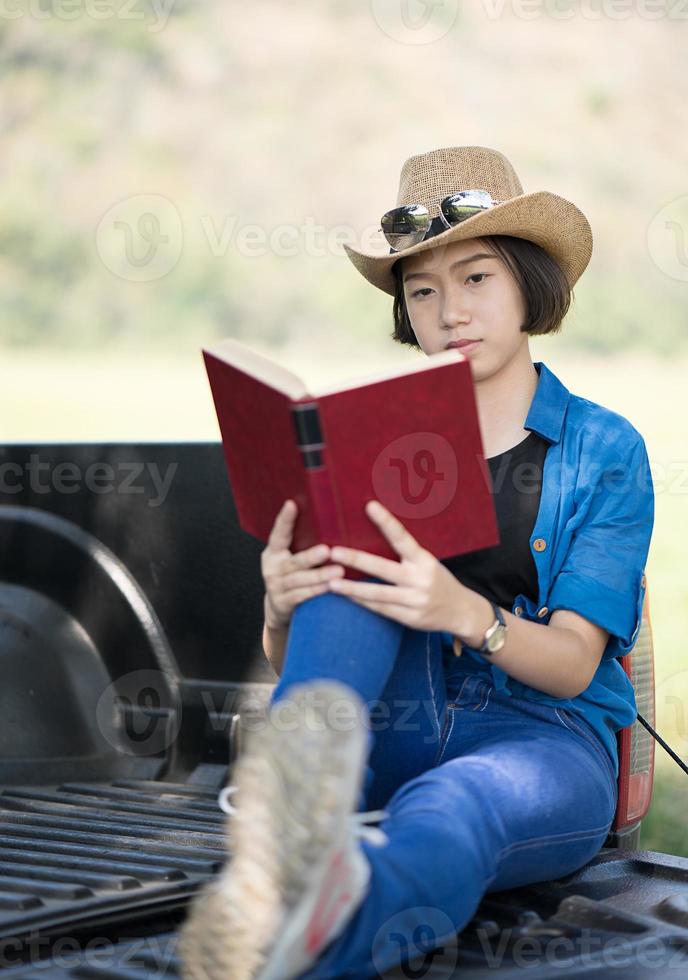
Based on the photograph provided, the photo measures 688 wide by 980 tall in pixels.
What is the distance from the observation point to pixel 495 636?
5.38ft

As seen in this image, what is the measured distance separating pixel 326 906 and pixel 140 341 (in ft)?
35.5

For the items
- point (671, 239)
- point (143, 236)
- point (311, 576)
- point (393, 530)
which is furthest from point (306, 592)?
point (143, 236)

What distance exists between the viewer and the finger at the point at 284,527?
1611 mm

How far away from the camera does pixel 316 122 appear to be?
12.3 meters

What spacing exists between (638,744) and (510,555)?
42 cm

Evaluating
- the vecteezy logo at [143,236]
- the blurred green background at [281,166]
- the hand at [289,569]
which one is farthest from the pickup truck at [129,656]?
the vecteezy logo at [143,236]

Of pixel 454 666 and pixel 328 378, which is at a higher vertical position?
pixel 328 378

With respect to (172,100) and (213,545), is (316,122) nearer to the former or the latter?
(172,100)

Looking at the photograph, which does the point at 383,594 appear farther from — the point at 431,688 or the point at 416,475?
the point at 431,688

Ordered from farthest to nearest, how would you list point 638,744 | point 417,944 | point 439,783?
point 638,744, point 439,783, point 417,944

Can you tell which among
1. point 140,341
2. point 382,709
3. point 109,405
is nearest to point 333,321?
point 140,341

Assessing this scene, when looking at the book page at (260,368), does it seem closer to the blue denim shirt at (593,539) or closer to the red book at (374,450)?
the red book at (374,450)

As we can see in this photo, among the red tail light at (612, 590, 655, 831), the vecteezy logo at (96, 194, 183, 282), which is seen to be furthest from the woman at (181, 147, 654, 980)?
the vecteezy logo at (96, 194, 183, 282)

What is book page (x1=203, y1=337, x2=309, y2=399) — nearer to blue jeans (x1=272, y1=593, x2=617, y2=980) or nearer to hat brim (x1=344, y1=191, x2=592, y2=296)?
blue jeans (x1=272, y1=593, x2=617, y2=980)
